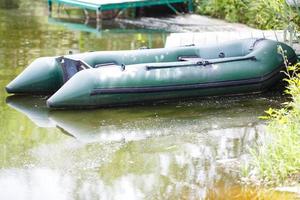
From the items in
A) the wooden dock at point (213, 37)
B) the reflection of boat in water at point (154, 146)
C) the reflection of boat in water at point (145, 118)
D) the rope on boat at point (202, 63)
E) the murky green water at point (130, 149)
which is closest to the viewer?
the murky green water at point (130, 149)

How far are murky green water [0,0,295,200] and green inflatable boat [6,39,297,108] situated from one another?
14 centimetres

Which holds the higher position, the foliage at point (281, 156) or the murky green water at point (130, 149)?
the foliage at point (281, 156)

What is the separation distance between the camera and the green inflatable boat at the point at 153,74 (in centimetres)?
644

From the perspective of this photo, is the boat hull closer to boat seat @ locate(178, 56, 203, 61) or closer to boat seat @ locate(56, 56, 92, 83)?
boat seat @ locate(178, 56, 203, 61)

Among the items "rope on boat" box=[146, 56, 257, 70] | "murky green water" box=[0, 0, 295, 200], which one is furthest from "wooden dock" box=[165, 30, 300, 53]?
"murky green water" box=[0, 0, 295, 200]

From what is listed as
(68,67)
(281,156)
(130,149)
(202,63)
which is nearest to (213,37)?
(202,63)

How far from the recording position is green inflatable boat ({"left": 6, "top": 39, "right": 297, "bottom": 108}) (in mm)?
6441

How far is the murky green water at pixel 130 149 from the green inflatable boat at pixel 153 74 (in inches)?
5.7

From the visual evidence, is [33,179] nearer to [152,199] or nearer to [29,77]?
[152,199]

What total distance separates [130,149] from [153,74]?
1410mm

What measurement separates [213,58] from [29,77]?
2229 millimetres

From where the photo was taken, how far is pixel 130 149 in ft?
17.7

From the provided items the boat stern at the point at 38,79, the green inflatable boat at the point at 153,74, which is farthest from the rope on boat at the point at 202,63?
the boat stern at the point at 38,79

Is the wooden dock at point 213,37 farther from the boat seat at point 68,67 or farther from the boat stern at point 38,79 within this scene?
the boat stern at point 38,79
